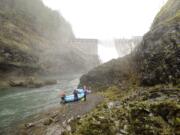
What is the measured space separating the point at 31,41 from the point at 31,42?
1272mm

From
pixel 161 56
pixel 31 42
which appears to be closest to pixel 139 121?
pixel 161 56

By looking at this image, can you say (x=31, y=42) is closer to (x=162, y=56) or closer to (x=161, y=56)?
(x=161, y=56)

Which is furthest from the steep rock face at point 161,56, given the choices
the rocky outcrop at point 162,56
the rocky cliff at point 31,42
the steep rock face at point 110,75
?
the rocky cliff at point 31,42

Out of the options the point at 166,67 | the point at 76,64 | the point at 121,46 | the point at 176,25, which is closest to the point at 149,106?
the point at 166,67

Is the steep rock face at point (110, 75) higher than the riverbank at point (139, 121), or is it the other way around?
the steep rock face at point (110, 75)

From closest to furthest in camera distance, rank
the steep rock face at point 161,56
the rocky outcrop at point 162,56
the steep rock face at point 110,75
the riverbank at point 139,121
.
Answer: the riverbank at point 139,121 < the rocky outcrop at point 162,56 < the steep rock face at point 161,56 < the steep rock face at point 110,75

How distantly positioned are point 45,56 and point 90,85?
8197cm

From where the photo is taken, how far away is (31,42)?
12175 cm

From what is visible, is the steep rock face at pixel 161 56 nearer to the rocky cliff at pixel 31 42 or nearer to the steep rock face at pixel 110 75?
the steep rock face at pixel 110 75

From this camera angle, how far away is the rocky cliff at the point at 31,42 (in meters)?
90.9

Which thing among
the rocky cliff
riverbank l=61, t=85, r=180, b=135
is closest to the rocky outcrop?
riverbank l=61, t=85, r=180, b=135

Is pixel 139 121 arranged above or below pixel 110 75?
below

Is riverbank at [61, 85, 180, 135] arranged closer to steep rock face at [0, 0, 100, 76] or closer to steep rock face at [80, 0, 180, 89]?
steep rock face at [80, 0, 180, 89]

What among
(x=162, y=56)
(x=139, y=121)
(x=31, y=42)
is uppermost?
(x=31, y=42)
